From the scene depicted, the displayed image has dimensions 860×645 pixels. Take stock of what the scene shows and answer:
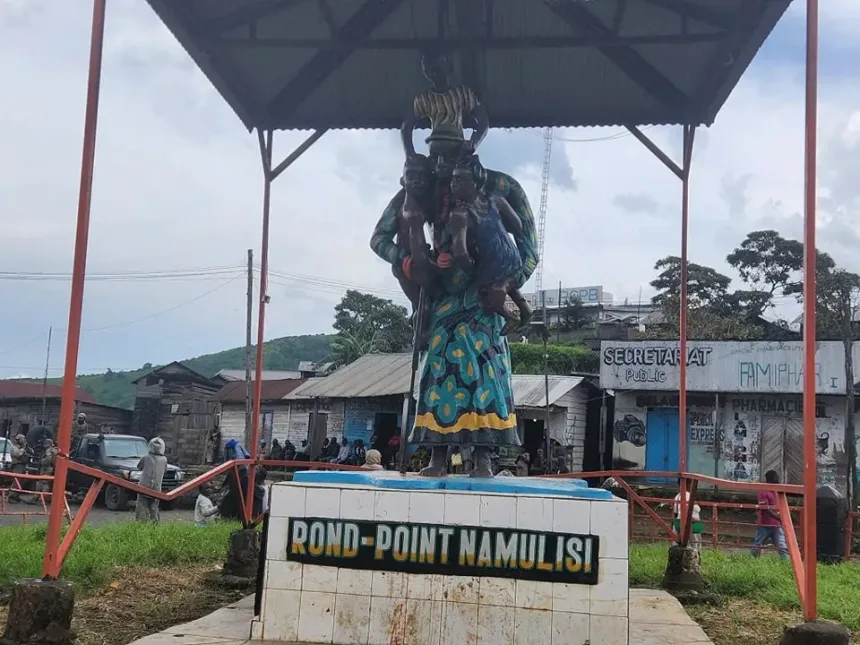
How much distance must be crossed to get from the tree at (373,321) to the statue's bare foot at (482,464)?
114ft

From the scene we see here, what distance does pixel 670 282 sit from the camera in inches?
1439

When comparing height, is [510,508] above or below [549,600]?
above

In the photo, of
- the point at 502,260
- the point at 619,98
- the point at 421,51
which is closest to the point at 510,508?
the point at 502,260

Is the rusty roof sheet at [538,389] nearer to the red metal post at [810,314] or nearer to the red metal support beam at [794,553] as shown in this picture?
the red metal support beam at [794,553]

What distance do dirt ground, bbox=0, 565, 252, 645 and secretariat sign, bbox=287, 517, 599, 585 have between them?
51.4 inches

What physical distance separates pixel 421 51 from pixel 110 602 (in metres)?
4.48

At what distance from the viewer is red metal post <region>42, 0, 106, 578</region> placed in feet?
13.9

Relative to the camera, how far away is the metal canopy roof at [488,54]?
6070 millimetres

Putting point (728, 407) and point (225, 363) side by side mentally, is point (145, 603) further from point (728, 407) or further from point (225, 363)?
point (225, 363)

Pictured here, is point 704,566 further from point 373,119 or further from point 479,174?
point 373,119

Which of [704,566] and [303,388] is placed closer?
[704,566]

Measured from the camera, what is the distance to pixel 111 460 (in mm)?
19594

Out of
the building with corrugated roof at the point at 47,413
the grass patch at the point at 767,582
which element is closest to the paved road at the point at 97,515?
the grass patch at the point at 767,582

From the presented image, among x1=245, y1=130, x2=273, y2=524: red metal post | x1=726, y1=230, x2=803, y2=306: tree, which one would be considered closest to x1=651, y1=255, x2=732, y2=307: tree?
x1=726, y1=230, x2=803, y2=306: tree
